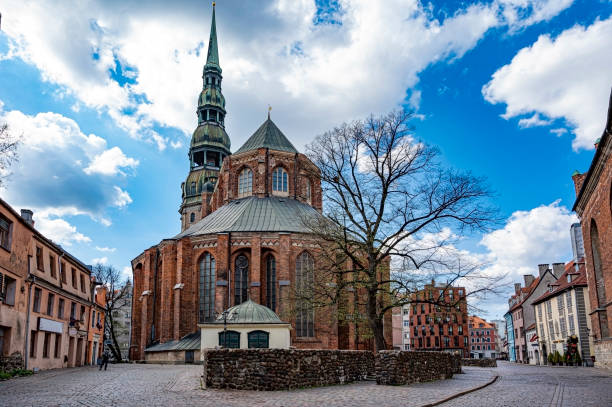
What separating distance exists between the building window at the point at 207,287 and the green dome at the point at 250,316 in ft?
22.4

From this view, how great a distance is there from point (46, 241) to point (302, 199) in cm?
2759

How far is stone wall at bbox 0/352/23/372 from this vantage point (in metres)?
21.5

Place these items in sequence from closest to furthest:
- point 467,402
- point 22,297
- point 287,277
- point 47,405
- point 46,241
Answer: point 47,405
point 467,402
point 22,297
point 46,241
point 287,277

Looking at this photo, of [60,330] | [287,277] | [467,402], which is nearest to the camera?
[467,402]

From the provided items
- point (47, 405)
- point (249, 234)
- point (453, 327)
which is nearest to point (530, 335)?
point (453, 327)

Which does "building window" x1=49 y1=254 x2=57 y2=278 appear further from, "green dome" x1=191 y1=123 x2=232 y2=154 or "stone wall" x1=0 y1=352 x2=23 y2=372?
"green dome" x1=191 y1=123 x2=232 y2=154

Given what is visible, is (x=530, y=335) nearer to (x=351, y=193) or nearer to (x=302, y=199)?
(x=302, y=199)

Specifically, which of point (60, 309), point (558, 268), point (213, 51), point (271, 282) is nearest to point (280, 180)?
point (271, 282)

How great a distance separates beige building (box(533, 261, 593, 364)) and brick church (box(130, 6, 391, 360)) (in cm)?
1767

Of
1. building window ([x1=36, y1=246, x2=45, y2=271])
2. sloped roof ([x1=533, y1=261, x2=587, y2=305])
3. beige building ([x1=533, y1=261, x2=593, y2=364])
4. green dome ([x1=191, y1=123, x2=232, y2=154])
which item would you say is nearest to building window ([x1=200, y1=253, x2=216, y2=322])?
building window ([x1=36, y1=246, x2=45, y2=271])

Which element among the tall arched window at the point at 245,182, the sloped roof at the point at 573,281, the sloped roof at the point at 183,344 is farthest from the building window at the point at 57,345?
the sloped roof at the point at 573,281

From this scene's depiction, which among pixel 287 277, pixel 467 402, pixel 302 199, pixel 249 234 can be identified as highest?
pixel 302 199

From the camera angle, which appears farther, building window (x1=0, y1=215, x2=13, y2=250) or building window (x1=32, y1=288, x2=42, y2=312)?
building window (x1=32, y1=288, x2=42, y2=312)

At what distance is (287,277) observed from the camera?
41.8 m
